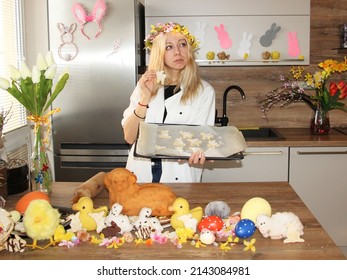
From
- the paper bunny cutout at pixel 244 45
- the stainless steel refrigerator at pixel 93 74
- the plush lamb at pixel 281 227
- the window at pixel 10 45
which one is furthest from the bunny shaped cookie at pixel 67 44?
the plush lamb at pixel 281 227

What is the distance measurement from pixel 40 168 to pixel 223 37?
75.5 inches

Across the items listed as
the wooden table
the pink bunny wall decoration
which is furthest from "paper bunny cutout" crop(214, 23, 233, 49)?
the wooden table

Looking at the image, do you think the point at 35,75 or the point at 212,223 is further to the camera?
the point at 35,75

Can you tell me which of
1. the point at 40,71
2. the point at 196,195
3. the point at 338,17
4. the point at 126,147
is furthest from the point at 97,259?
the point at 338,17

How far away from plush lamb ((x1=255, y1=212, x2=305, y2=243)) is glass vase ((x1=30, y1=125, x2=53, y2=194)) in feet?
2.96

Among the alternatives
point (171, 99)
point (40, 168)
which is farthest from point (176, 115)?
point (40, 168)

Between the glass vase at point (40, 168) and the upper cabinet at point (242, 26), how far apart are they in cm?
171

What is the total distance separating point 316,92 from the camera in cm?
369

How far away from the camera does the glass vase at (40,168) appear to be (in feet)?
6.37

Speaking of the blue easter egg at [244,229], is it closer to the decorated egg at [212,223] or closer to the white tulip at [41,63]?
the decorated egg at [212,223]

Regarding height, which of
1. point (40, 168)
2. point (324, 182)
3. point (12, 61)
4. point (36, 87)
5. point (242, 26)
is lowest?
point (324, 182)

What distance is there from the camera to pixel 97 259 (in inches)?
52.0

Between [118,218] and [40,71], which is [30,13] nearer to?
[40,71]

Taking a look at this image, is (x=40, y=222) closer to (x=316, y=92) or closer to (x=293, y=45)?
(x=293, y=45)
